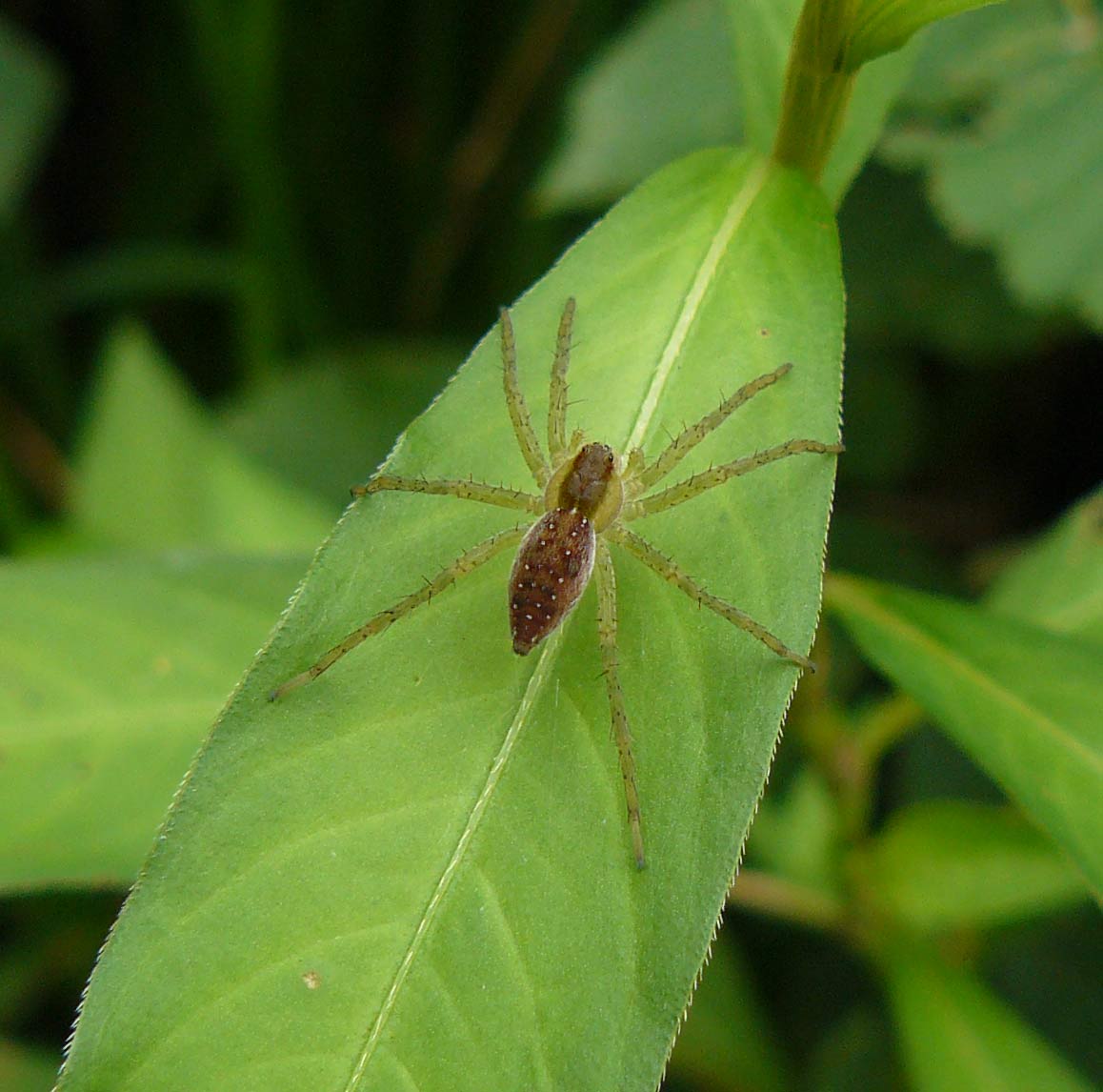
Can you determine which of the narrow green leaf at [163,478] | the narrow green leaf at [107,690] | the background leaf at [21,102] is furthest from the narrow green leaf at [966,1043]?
the background leaf at [21,102]

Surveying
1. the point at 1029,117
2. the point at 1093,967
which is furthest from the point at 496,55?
the point at 1093,967

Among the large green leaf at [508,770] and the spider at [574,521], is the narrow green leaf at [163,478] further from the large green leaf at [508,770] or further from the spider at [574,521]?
the large green leaf at [508,770]

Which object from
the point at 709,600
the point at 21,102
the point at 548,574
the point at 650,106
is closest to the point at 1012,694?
the point at 709,600

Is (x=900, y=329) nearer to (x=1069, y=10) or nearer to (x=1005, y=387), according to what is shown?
(x=1005, y=387)

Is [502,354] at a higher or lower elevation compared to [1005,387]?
lower

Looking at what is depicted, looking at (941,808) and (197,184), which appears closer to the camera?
(941,808)

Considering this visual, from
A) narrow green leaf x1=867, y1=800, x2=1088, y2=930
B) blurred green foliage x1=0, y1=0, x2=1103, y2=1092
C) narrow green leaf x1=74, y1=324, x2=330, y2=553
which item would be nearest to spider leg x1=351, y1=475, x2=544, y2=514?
blurred green foliage x1=0, y1=0, x2=1103, y2=1092

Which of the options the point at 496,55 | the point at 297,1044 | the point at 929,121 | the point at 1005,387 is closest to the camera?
the point at 297,1044
